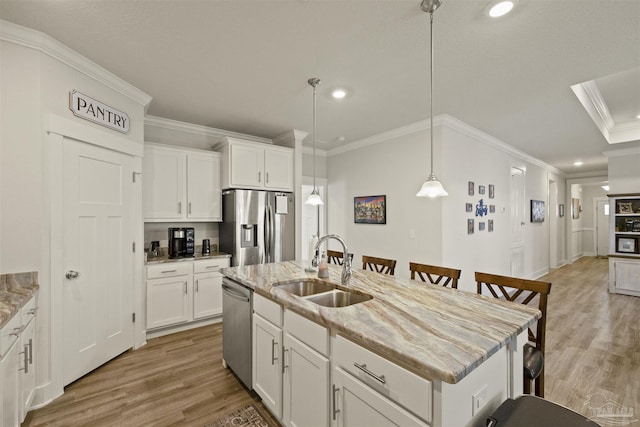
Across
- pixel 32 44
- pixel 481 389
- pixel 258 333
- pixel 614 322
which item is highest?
pixel 32 44

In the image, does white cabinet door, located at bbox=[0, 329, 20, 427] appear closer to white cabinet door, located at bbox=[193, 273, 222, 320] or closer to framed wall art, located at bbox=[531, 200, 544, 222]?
white cabinet door, located at bbox=[193, 273, 222, 320]

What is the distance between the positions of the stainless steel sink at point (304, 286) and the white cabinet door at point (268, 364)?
298 mm

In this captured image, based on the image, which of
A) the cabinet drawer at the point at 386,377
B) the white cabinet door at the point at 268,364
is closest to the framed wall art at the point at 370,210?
the white cabinet door at the point at 268,364

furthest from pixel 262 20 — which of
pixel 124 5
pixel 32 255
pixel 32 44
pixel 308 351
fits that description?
pixel 32 255

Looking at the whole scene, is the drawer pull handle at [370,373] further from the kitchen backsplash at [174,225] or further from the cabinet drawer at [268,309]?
the kitchen backsplash at [174,225]

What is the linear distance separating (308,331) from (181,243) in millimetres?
2736

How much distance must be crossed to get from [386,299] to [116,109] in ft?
10.0

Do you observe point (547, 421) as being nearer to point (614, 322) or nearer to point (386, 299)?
point (386, 299)

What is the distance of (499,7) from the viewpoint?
1.78 meters

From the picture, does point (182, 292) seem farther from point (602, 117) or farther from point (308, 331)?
point (602, 117)

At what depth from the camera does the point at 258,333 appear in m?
2.11

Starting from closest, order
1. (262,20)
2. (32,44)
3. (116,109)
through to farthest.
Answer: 1. (262,20)
2. (32,44)
3. (116,109)

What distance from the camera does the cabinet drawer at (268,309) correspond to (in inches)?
73.3

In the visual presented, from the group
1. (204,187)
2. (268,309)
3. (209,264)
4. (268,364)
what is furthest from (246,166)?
(268,364)
